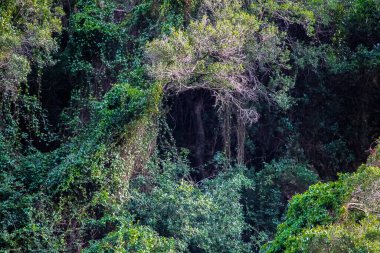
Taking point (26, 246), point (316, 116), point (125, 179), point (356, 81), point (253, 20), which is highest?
point (253, 20)

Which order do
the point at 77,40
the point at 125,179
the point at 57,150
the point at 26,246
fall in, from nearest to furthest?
the point at 26,246, the point at 125,179, the point at 57,150, the point at 77,40

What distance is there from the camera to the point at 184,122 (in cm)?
1278

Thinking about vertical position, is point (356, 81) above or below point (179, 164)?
above

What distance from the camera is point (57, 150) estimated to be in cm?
1082

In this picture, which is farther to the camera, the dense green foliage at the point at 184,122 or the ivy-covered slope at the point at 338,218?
the dense green foliage at the point at 184,122

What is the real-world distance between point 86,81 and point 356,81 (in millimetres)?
5568

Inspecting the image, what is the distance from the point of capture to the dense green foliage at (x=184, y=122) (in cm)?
949

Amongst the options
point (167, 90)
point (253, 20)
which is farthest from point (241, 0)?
point (167, 90)

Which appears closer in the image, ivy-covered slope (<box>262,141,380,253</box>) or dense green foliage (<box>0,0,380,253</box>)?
ivy-covered slope (<box>262,141,380,253</box>)

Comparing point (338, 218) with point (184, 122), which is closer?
point (338, 218)

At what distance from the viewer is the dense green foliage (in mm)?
9492

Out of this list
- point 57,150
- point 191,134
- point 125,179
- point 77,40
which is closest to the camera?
point 125,179

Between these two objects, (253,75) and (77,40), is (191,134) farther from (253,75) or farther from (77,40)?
(77,40)

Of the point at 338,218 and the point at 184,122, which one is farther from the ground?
the point at 338,218
